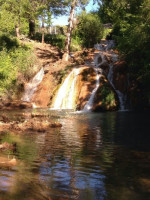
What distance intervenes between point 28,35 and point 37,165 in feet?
134

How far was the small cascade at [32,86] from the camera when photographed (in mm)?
28464

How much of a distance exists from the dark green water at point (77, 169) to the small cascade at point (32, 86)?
1786 centimetres

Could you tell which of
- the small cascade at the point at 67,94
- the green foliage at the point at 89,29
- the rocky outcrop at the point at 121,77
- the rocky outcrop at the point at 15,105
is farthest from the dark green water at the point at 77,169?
the green foliage at the point at 89,29

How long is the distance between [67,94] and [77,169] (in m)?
19.9

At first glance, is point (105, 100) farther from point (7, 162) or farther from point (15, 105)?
point (7, 162)

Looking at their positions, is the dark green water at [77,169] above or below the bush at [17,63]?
below

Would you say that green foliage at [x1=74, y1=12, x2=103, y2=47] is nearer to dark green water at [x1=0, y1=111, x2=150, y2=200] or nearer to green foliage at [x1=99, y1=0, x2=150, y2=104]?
green foliage at [x1=99, y1=0, x2=150, y2=104]

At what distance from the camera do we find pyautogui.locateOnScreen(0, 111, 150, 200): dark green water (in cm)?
494

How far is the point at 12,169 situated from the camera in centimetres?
603

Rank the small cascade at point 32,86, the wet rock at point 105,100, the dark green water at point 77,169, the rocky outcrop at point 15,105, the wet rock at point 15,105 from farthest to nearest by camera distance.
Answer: the small cascade at point 32,86 → the wet rock at point 15,105 → the rocky outcrop at point 15,105 → the wet rock at point 105,100 → the dark green water at point 77,169

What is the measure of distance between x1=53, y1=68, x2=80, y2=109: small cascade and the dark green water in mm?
14593

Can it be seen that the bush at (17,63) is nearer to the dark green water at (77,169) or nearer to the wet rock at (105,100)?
the wet rock at (105,100)

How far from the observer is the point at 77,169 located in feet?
21.2

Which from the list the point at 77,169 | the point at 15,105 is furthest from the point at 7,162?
the point at 15,105
